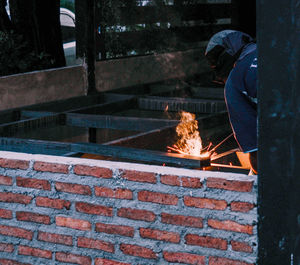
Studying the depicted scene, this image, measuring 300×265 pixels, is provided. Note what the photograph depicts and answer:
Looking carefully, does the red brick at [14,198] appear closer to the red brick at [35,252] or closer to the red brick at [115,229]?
the red brick at [35,252]

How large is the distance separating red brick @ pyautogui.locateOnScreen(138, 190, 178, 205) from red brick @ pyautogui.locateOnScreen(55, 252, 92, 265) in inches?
25.3

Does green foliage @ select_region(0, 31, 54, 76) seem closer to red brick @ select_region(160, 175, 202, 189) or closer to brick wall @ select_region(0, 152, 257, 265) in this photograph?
brick wall @ select_region(0, 152, 257, 265)

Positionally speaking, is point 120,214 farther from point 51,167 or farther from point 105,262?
point 51,167

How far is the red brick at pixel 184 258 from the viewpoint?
4012 millimetres

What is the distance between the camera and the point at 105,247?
4320mm

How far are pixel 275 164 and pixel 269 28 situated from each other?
2.48ft

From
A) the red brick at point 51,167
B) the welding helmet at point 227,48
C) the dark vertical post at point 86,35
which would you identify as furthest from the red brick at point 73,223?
the dark vertical post at point 86,35

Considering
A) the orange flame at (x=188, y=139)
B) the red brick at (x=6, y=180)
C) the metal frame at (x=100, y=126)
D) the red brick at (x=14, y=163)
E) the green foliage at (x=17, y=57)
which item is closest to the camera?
the red brick at (x=14, y=163)

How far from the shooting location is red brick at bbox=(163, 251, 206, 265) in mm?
4012

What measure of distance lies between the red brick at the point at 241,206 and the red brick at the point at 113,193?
2.26ft

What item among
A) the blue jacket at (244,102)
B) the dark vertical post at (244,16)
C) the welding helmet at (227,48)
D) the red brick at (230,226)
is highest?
the dark vertical post at (244,16)

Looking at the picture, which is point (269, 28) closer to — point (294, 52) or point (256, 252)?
point (294, 52)

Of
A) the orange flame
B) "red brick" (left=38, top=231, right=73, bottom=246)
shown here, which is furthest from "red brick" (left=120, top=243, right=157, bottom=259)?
the orange flame

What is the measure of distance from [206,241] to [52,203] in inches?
44.9
